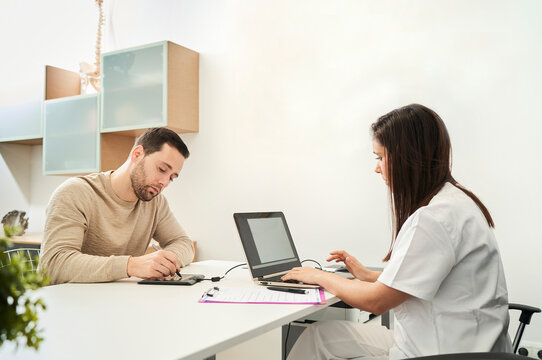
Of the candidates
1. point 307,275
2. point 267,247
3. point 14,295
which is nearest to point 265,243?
point 267,247

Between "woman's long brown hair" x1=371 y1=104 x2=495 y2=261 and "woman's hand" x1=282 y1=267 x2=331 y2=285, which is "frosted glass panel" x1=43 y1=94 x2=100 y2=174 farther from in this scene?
"woman's long brown hair" x1=371 y1=104 x2=495 y2=261

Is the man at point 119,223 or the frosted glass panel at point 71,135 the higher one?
the frosted glass panel at point 71,135

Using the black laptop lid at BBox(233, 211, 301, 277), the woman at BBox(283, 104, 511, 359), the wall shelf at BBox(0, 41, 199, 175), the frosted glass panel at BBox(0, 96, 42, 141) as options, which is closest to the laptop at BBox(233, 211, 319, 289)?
the black laptop lid at BBox(233, 211, 301, 277)

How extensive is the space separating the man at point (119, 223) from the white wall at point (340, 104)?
1084mm

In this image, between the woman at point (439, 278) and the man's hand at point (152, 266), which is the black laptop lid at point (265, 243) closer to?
the man's hand at point (152, 266)

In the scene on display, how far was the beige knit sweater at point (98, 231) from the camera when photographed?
5.11 ft

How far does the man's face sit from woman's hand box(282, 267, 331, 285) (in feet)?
2.33

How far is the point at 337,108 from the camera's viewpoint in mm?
2852

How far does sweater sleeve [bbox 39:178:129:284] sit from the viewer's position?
155 centimetres

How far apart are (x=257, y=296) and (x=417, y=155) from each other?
0.62 metres

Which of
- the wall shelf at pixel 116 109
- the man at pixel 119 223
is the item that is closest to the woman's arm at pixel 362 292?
the man at pixel 119 223

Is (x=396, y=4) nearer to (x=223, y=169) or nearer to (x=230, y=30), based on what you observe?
(x=230, y=30)

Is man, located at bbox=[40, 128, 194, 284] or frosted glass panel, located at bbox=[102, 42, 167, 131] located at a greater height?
frosted glass panel, located at bbox=[102, 42, 167, 131]

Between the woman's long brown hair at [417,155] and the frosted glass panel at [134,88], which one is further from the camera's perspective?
the frosted glass panel at [134,88]
